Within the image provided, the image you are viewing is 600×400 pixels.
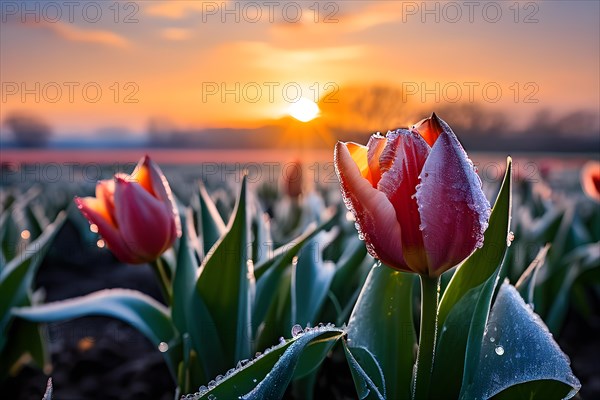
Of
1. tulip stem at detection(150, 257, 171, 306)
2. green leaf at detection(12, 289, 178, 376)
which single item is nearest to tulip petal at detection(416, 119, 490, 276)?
tulip stem at detection(150, 257, 171, 306)

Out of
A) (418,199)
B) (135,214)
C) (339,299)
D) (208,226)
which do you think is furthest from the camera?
(339,299)

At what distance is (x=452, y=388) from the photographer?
1.08 meters

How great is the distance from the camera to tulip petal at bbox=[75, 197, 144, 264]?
1.29 m

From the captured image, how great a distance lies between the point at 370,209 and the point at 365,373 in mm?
297

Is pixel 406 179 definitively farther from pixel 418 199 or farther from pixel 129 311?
pixel 129 311

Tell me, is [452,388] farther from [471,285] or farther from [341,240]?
[341,240]

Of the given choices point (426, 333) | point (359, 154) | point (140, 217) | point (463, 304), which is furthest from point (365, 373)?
point (140, 217)

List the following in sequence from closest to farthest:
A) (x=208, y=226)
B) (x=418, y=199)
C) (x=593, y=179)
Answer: (x=418, y=199)
(x=208, y=226)
(x=593, y=179)

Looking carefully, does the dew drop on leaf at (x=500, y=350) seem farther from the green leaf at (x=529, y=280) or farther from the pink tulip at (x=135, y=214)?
the pink tulip at (x=135, y=214)

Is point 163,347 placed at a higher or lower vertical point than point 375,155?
lower

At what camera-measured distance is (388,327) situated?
110 cm

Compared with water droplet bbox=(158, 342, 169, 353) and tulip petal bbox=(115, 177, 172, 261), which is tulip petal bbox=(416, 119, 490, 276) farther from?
water droplet bbox=(158, 342, 169, 353)

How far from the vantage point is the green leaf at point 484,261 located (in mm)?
1070

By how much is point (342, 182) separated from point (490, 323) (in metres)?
0.45
